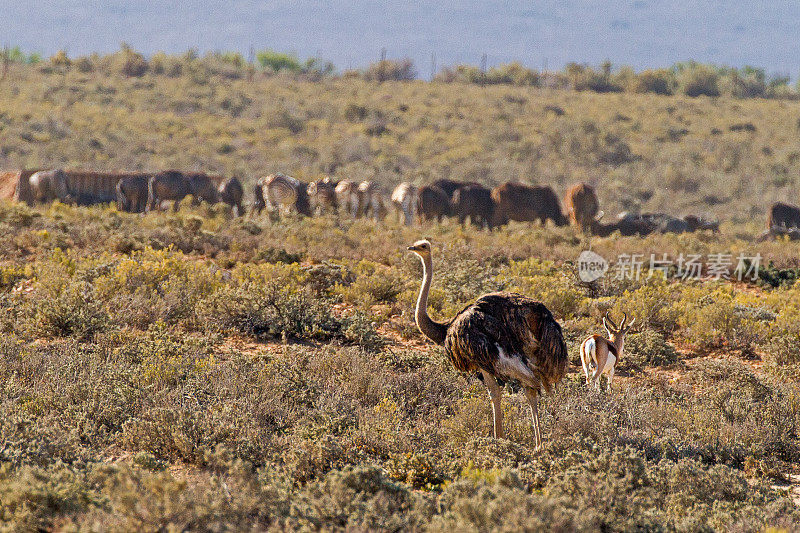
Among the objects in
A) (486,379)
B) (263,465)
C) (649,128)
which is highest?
(649,128)

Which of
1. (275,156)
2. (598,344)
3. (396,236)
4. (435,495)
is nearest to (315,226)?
(396,236)

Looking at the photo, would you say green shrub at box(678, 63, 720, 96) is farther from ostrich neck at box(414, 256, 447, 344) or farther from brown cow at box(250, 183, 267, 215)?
ostrich neck at box(414, 256, 447, 344)

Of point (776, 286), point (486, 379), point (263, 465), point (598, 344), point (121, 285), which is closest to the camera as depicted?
point (263, 465)

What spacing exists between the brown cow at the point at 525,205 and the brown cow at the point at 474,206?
232 millimetres

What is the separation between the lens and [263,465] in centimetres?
579

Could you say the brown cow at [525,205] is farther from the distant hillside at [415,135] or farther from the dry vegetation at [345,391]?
the distant hillside at [415,135]

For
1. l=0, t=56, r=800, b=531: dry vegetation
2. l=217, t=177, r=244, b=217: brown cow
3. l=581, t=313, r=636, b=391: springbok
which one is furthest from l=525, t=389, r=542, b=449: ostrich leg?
l=217, t=177, r=244, b=217: brown cow

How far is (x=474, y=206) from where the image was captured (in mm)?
23484

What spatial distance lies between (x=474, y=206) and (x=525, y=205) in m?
1.45

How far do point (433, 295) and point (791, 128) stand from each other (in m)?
44.4

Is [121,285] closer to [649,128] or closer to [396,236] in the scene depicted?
[396,236]

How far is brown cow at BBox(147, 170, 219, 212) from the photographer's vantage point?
22.8 metres

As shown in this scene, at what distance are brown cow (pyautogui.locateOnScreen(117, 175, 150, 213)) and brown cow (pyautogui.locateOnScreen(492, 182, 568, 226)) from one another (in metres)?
9.96

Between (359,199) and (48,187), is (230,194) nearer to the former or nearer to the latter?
(359,199)
